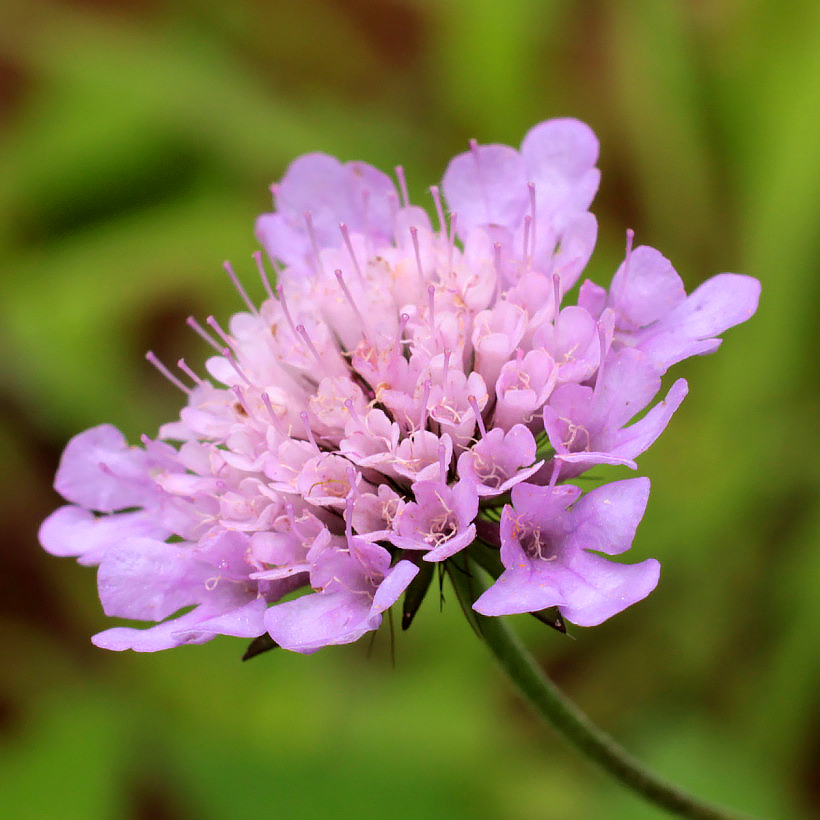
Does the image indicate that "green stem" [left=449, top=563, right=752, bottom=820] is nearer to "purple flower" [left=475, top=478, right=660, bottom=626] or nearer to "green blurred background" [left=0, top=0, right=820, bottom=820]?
"purple flower" [left=475, top=478, right=660, bottom=626]

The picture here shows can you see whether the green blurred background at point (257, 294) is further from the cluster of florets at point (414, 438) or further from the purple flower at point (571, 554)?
the purple flower at point (571, 554)

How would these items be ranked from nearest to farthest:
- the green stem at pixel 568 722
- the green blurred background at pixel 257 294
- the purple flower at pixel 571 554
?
the purple flower at pixel 571 554
the green stem at pixel 568 722
the green blurred background at pixel 257 294

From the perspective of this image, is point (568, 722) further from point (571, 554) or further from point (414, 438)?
point (414, 438)

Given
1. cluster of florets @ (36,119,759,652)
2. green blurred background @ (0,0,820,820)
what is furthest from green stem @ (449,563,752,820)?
green blurred background @ (0,0,820,820)

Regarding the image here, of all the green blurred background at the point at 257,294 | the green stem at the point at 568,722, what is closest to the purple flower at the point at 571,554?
the green stem at the point at 568,722

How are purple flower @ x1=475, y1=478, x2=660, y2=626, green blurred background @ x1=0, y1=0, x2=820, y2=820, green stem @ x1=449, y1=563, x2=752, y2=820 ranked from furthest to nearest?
green blurred background @ x1=0, y1=0, x2=820, y2=820, green stem @ x1=449, y1=563, x2=752, y2=820, purple flower @ x1=475, y1=478, x2=660, y2=626

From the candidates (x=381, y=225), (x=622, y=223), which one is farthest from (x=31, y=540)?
(x=622, y=223)
